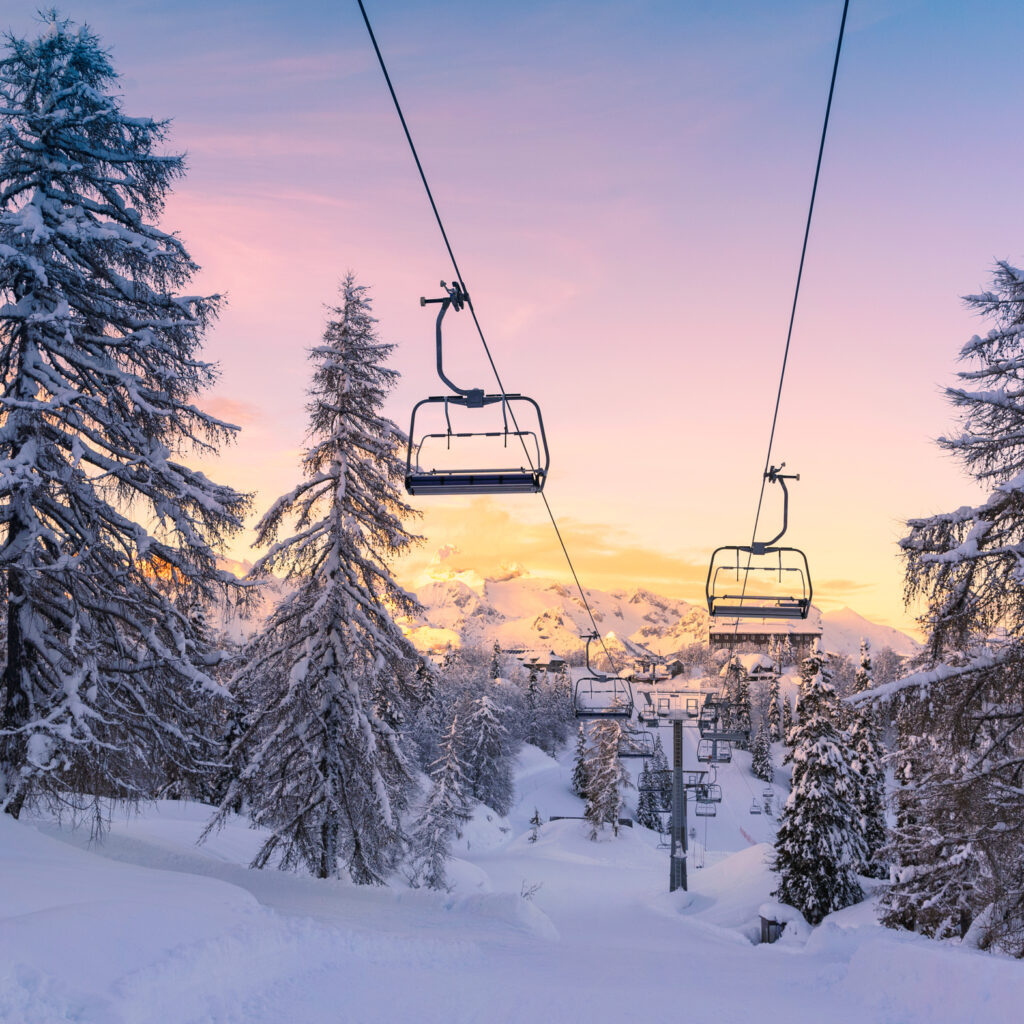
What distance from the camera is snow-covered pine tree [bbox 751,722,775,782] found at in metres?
103

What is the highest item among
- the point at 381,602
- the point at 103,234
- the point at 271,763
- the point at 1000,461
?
the point at 103,234

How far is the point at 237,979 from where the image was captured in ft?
25.6

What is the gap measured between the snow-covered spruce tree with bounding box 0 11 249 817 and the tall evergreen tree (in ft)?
36.2

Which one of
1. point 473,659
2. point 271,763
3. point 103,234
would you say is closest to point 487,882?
point 271,763

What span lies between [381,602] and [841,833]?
781 inches

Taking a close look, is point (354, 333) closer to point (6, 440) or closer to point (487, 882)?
point (6, 440)

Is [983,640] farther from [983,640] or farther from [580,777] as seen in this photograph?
[580,777]

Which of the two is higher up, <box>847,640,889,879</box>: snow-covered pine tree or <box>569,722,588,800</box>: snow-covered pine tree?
<box>847,640,889,879</box>: snow-covered pine tree

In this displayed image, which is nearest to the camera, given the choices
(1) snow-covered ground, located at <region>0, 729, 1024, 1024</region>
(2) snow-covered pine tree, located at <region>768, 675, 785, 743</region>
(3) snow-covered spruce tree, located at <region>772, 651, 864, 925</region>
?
(1) snow-covered ground, located at <region>0, 729, 1024, 1024</region>

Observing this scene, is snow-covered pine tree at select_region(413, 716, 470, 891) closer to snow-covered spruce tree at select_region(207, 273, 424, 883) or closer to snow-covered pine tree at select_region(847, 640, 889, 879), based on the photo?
snow-covered spruce tree at select_region(207, 273, 424, 883)

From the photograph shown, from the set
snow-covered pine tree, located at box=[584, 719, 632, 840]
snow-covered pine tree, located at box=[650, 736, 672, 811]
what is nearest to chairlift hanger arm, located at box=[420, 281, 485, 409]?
snow-covered pine tree, located at box=[650, 736, 672, 811]

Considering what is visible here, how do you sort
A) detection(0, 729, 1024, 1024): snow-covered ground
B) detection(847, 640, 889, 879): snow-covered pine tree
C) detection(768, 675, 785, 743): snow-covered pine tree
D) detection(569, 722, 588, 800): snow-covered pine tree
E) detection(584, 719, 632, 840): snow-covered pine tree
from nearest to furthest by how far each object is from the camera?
detection(0, 729, 1024, 1024): snow-covered ground < detection(847, 640, 889, 879): snow-covered pine tree < detection(584, 719, 632, 840): snow-covered pine tree < detection(569, 722, 588, 800): snow-covered pine tree < detection(768, 675, 785, 743): snow-covered pine tree

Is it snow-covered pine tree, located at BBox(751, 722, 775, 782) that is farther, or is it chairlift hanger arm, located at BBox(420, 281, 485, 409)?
snow-covered pine tree, located at BBox(751, 722, 775, 782)

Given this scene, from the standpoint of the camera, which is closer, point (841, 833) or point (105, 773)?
point (105, 773)
